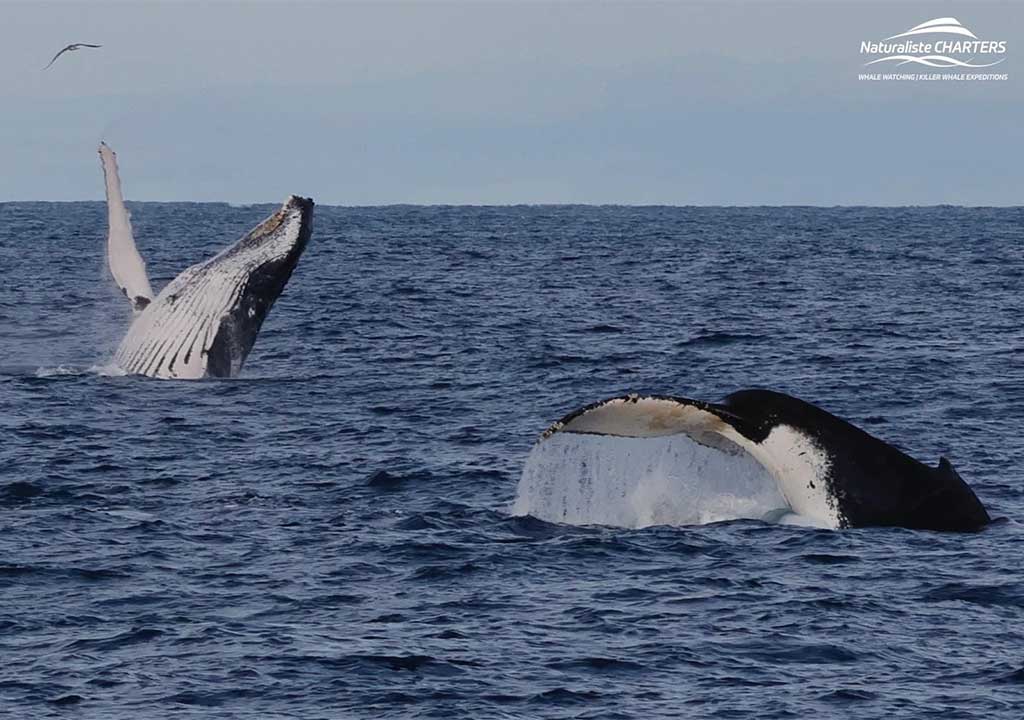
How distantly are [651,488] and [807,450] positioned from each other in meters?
4.96

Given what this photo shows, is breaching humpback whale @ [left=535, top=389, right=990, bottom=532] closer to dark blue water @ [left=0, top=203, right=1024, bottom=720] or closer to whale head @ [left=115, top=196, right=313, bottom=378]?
dark blue water @ [left=0, top=203, right=1024, bottom=720]

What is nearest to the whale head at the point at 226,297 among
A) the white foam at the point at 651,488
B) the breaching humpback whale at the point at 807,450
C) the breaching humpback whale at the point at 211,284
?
the breaching humpback whale at the point at 211,284

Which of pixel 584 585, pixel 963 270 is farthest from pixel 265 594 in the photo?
pixel 963 270

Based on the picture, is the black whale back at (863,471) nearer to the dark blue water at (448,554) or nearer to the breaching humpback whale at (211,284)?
the dark blue water at (448,554)

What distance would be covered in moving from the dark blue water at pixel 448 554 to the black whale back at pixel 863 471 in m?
0.52

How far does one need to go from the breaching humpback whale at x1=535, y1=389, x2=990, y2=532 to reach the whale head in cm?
942

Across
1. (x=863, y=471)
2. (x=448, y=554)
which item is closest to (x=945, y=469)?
(x=863, y=471)

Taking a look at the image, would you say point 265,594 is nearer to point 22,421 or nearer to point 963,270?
point 22,421

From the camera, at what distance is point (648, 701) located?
13797 mm

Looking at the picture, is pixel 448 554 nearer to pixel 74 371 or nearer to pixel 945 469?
pixel 945 469

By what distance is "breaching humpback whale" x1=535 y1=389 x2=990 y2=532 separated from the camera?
44.5 ft

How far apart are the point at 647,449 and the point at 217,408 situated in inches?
392

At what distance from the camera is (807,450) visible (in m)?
14.2

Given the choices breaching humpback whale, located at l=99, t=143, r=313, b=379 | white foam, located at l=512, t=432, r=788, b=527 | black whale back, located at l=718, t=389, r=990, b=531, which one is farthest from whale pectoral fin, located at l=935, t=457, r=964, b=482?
breaching humpback whale, located at l=99, t=143, r=313, b=379
